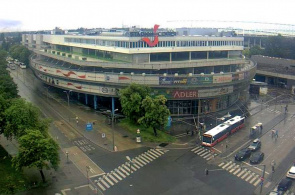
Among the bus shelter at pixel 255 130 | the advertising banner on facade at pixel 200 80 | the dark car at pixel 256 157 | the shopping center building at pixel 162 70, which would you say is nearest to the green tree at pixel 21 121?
the shopping center building at pixel 162 70

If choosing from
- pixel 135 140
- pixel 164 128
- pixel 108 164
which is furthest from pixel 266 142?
pixel 108 164

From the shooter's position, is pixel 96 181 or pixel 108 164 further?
pixel 108 164

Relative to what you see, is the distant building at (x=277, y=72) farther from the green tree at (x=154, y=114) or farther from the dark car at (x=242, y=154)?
the green tree at (x=154, y=114)

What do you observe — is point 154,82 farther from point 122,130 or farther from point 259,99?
point 259,99

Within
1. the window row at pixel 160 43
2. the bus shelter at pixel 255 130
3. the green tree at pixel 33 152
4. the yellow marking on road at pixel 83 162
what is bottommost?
the yellow marking on road at pixel 83 162

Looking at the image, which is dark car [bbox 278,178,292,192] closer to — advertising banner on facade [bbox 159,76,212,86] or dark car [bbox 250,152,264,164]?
dark car [bbox 250,152,264,164]

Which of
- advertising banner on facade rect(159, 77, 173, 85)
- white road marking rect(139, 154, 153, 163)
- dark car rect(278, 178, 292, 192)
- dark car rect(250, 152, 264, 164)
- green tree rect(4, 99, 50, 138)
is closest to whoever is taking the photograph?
dark car rect(278, 178, 292, 192)

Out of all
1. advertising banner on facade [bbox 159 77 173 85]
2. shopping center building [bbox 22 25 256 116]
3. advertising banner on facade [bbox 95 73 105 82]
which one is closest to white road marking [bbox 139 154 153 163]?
shopping center building [bbox 22 25 256 116]
